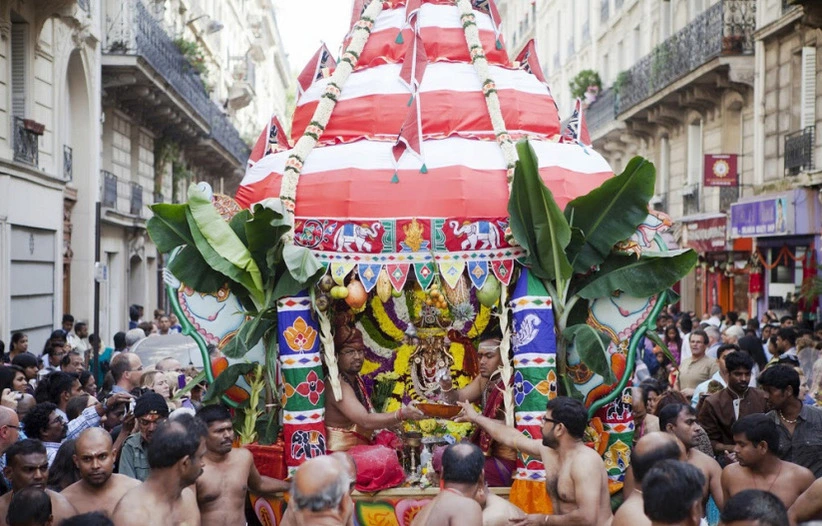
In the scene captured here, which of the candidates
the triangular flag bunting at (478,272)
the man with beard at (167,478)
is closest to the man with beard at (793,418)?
the triangular flag bunting at (478,272)

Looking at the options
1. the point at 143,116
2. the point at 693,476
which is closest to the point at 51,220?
the point at 143,116

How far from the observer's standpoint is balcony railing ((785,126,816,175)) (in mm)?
19359

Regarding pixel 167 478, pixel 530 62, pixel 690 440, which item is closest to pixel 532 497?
pixel 690 440

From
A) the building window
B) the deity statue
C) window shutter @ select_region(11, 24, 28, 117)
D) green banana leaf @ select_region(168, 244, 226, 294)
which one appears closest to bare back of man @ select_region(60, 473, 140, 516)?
green banana leaf @ select_region(168, 244, 226, 294)

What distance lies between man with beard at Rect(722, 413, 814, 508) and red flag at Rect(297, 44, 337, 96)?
4.79 metres

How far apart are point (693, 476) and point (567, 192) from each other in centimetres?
395

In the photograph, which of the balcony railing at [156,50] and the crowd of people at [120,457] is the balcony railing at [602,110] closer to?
the balcony railing at [156,50]

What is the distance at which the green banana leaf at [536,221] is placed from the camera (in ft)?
25.9

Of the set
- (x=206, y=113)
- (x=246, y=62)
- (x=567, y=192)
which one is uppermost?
(x=246, y=62)

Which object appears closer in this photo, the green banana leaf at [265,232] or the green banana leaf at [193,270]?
the green banana leaf at [265,232]

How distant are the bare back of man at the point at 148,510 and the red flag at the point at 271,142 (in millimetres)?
4175

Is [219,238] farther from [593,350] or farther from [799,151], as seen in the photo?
[799,151]

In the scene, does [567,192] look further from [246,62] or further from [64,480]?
[246,62]

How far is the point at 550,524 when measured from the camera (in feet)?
21.6
